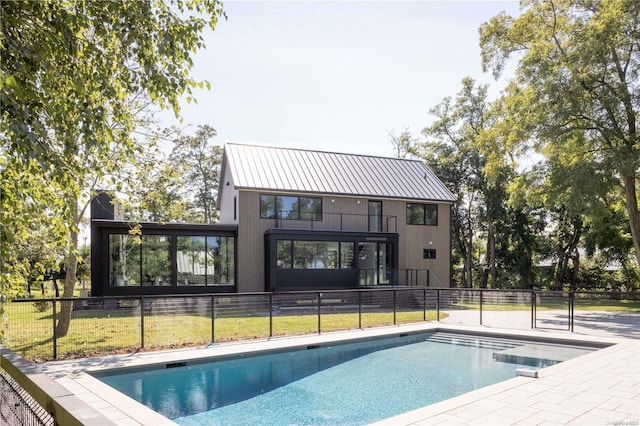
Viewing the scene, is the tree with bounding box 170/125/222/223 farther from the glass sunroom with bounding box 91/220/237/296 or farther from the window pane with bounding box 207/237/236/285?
the glass sunroom with bounding box 91/220/237/296

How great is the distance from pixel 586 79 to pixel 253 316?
15974 mm

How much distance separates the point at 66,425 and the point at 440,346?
33.0 feet

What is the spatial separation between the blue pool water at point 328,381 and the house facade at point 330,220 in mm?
9800

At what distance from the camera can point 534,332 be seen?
37.9 feet

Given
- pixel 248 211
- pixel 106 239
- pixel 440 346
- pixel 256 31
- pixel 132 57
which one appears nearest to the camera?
pixel 132 57

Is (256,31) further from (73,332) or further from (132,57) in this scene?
(73,332)

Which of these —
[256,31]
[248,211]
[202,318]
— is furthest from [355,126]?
[256,31]

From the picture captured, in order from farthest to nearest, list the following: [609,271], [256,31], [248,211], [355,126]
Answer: [609,271] → [355,126] → [248,211] → [256,31]

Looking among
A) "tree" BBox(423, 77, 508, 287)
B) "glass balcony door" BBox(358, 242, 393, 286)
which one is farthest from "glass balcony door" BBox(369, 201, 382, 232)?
"tree" BBox(423, 77, 508, 287)

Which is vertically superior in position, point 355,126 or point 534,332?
point 355,126

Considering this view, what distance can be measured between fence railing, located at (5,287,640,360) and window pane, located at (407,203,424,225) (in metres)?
9.42

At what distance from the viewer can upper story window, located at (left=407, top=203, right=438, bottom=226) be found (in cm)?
2431

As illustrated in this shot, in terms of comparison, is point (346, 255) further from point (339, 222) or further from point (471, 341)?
point (471, 341)

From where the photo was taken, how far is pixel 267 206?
21.3 meters
